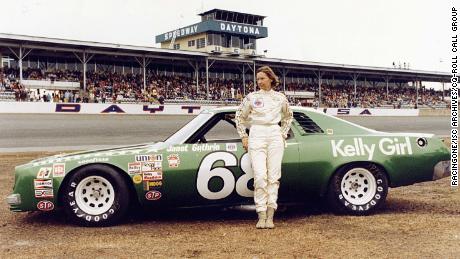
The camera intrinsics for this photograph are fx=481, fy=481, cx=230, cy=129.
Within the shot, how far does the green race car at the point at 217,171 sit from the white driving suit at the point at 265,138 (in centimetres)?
27

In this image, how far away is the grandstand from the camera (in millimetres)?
27781

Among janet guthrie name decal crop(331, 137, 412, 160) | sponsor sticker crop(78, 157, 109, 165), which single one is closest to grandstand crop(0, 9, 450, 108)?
sponsor sticker crop(78, 157, 109, 165)

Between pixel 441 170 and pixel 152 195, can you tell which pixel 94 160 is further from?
pixel 441 170

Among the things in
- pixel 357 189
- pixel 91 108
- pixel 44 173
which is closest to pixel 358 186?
pixel 357 189

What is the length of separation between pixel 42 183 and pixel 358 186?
10.9 ft

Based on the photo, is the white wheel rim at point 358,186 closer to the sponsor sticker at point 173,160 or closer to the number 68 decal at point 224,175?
the number 68 decal at point 224,175

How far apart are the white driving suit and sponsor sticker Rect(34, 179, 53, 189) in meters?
1.94

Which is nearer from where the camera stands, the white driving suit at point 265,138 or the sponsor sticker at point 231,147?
the white driving suit at point 265,138

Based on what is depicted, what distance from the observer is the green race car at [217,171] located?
480 cm

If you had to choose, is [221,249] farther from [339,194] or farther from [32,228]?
[32,228]

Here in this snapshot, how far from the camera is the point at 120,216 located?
4844 mm

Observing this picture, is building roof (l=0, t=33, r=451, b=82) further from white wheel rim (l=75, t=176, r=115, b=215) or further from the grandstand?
white wheel rim (l=75, t=176, r=115, b=215)

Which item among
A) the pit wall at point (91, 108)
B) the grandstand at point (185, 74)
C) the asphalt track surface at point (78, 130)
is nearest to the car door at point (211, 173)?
the asphalt track surface at point (78, 130)

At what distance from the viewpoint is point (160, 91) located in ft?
110
